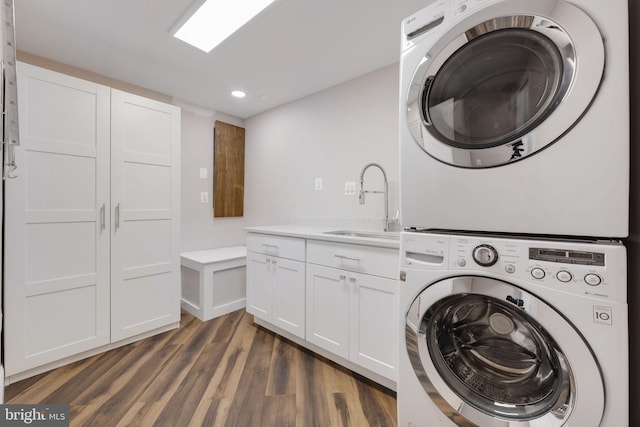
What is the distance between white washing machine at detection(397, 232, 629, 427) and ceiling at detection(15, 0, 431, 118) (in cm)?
145

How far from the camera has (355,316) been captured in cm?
157

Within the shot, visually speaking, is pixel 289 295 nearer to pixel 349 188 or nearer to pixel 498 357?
pixel 349 188

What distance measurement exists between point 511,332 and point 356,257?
82 cm

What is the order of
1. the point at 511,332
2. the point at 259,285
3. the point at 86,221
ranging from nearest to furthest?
the point at 511,332 < the point at 86,221 < the point at 259,285

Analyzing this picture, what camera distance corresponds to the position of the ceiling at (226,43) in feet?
5.05

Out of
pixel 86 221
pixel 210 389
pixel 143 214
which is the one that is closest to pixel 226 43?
pixel 143 214

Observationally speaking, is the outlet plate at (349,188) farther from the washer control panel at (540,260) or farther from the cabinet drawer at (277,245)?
the washer control panel at (540,260)

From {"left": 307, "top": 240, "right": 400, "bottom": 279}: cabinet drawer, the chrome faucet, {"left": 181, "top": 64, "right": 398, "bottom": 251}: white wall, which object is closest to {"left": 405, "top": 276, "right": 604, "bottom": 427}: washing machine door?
{"left": 307, "top": 240, "right": 400, "bottom": 279}: cabinet drawer

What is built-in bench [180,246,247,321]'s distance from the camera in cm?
245

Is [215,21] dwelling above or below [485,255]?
above

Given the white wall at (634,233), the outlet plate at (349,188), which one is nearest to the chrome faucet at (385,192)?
the outlet plate at (349,188)

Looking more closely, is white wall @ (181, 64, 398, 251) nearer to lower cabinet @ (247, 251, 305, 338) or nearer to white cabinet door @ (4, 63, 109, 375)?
lower cabinet @ (247, 251, 305, 338)

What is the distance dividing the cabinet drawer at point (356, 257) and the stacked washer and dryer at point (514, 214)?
0.45m

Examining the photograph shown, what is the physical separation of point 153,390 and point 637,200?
7.41 ft
